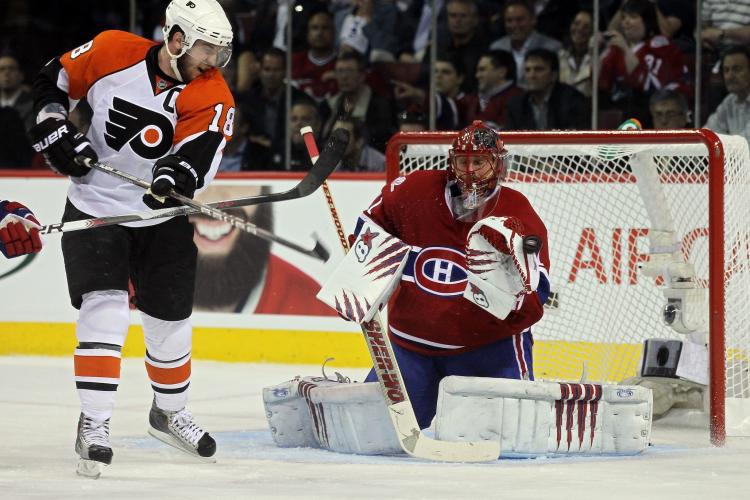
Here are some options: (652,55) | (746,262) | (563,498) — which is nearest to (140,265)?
(563,498)

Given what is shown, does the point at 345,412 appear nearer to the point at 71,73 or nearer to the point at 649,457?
the point at 649,457

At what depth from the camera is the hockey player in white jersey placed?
11.0 feet

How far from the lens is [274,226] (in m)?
5.87

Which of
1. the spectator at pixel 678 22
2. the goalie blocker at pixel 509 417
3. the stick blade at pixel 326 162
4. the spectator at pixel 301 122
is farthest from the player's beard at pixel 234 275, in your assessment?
the stick blade at pixel 326 162

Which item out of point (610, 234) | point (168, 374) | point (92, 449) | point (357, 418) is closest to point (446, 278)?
point (357, 418)

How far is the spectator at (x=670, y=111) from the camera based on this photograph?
5777 millimetres

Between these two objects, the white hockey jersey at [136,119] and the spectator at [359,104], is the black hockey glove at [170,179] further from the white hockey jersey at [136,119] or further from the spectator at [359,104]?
the spectator at [359,104]

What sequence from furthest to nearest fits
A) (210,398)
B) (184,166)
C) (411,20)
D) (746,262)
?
1. (411,20)
2. (210,398)
3. (746,262)
4. (184,166)

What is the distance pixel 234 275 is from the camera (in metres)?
5.94

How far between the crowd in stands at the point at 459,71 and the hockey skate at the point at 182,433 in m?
2.61

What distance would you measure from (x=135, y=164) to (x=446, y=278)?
826mm

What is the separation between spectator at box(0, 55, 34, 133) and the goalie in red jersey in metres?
3.64

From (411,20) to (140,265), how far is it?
10.6 feet

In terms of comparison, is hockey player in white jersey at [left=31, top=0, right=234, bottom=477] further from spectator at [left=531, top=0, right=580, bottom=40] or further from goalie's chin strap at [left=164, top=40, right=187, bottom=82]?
spectator at [left=531, top=0, right=580, bottom=40]
